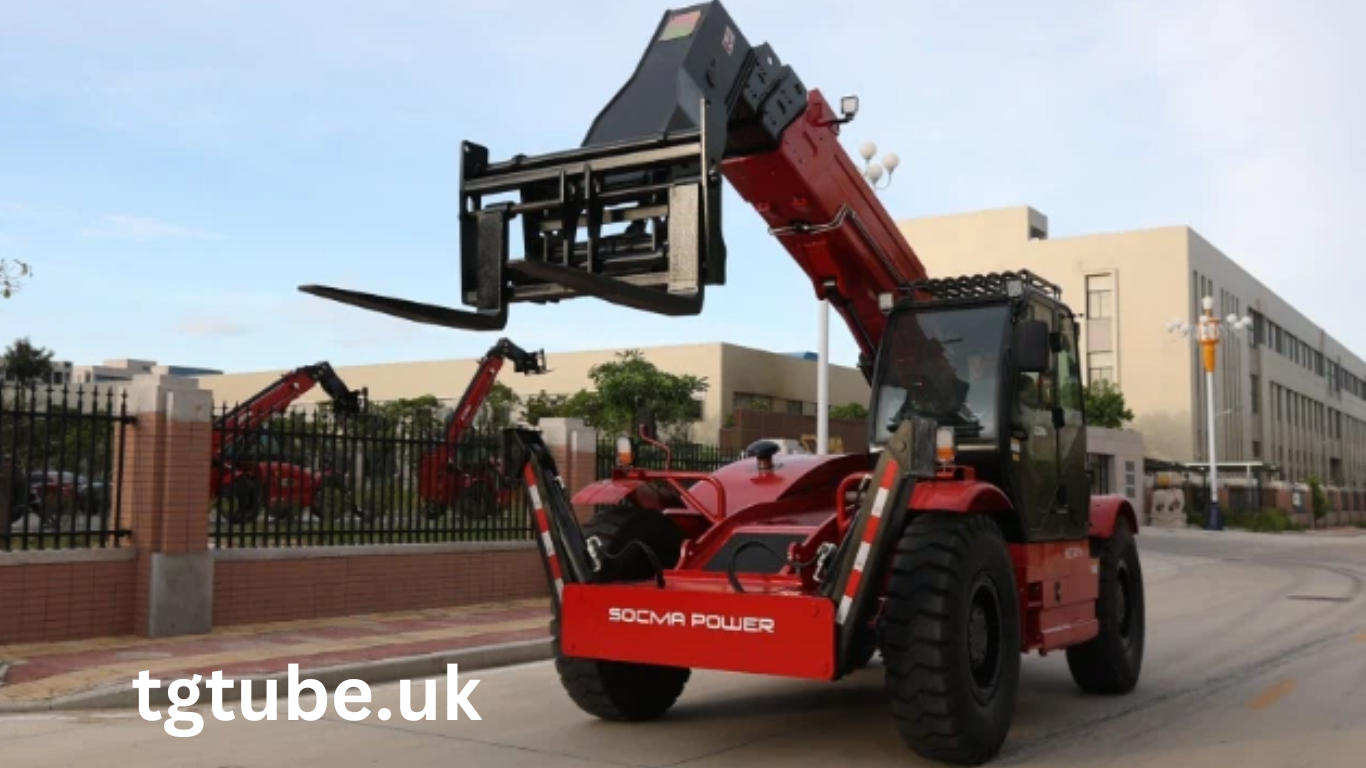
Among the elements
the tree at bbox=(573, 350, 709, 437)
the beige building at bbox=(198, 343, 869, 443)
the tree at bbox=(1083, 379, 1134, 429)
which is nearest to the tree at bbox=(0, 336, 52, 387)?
the beige building at bbox=(198, 343, 869, 443)

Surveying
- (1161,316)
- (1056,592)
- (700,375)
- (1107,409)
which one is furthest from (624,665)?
(1161,316)

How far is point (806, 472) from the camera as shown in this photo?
26.7 ft

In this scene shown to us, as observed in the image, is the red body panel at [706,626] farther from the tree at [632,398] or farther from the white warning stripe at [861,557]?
the tree at [632,398]

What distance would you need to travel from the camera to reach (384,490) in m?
13.7

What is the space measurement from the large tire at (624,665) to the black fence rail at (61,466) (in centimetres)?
556

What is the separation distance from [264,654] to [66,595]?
1.91 metres

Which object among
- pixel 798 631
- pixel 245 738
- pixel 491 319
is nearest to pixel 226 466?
pixel 245 738

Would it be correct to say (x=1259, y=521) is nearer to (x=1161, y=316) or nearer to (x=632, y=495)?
(x=1161, y=316)

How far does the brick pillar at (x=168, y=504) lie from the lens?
447 inches

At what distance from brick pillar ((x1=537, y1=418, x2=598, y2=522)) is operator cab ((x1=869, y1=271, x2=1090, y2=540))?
820 centimetres

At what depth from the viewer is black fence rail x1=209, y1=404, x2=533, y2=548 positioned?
12383 mm

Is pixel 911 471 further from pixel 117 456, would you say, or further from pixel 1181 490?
pixel 1181 490

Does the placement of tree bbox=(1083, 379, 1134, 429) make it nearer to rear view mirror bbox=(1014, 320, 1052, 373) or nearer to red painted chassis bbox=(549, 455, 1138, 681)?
red painted chassis bbox=(549, 455, 1138, 681)

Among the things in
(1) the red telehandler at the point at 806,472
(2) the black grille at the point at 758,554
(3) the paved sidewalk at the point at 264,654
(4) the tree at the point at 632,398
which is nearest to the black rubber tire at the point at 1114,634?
(1) the red telehandler at the point at 806,472
